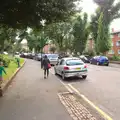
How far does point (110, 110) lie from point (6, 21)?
6.49m

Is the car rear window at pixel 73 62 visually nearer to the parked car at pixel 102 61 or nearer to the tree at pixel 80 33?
the parked car at pixel 102 61

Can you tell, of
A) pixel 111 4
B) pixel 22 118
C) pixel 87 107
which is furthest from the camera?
pixel 111 4

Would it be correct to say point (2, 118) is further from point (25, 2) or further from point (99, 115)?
point (25, 2)

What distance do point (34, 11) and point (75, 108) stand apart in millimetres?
4588

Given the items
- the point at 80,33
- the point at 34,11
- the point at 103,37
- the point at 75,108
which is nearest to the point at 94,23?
the point at 80,33

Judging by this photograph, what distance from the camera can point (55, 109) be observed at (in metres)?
6.76

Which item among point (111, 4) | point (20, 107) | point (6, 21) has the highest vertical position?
point (111, 4)

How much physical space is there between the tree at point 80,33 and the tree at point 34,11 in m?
39.5

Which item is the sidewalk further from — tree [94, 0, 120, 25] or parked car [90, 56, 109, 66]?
tree [94, 0, 120, 25]

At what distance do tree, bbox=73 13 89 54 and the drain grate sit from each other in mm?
41584

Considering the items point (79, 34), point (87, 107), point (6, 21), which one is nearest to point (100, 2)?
point (79, 34)

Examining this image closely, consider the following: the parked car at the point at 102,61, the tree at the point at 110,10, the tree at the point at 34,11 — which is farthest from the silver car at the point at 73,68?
the tree at the point at 110,10

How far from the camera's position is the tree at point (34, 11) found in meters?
8.51

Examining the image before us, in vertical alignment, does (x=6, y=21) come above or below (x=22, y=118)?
above
